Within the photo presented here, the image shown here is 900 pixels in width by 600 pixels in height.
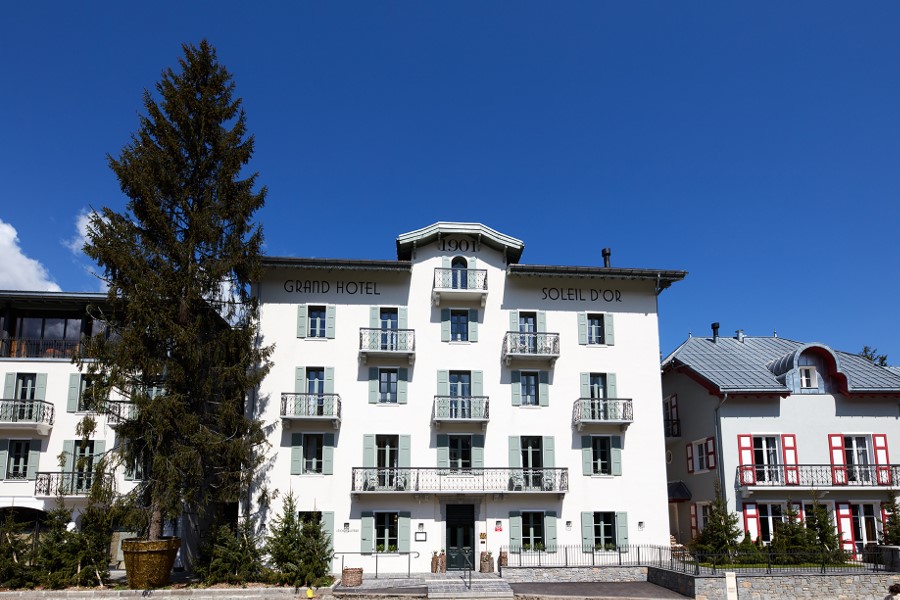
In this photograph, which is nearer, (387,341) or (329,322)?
(387,341)

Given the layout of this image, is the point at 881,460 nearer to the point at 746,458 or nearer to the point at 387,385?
the point at 746,458

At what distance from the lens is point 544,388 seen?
31.5 metres

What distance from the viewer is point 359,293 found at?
31797 millimetres

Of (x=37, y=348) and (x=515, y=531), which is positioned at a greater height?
(x=37, y=348)

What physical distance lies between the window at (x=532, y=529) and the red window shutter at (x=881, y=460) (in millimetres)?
14257

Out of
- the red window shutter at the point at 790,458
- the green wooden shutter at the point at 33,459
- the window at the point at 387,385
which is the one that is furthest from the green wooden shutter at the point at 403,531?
the red window shutter at the point at 790,458

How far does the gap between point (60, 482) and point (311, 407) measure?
9980mm

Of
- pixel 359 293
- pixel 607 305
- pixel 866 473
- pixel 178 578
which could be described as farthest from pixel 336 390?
pixel 866 473

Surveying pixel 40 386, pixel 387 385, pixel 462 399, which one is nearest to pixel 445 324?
pixel 462 399

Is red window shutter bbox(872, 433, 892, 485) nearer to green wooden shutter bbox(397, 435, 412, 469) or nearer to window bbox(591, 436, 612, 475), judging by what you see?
window bbox(591, 436, 612, 475)

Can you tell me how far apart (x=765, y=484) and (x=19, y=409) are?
3006 cm

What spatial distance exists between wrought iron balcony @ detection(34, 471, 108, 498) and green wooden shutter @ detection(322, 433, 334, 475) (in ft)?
29.2

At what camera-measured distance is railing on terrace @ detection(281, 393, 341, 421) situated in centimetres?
2966

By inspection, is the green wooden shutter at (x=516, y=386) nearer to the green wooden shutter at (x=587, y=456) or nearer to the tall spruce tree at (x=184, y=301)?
the green wooden shutter at (x=587, y=456)
